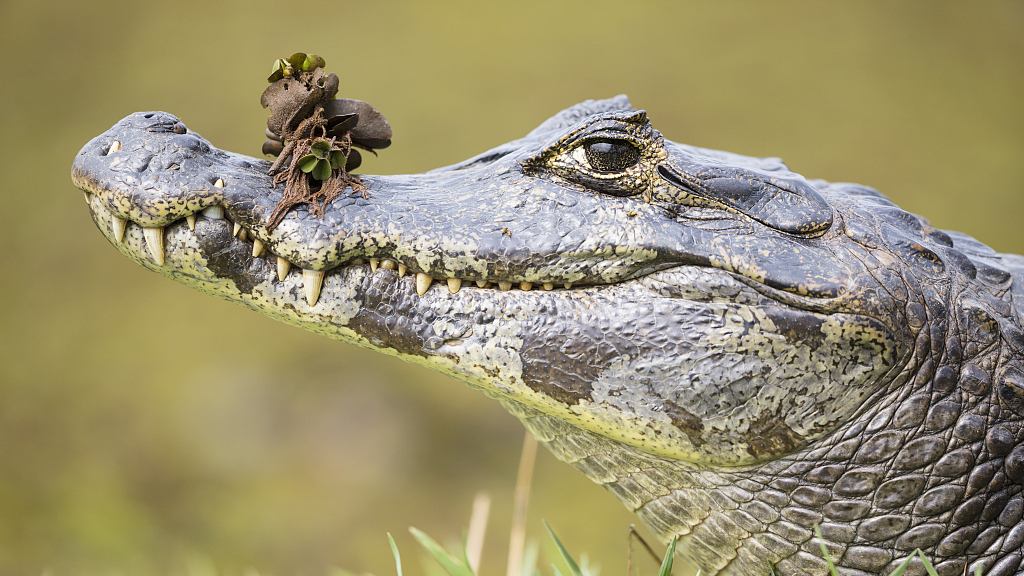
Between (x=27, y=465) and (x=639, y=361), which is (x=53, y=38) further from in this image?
(x=639, y=361)

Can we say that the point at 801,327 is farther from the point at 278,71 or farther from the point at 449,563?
the point at 278,71

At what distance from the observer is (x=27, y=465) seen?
478 centimetres

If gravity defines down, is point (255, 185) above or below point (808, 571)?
above

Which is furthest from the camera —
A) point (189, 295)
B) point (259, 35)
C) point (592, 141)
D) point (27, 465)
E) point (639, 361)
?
point (259, 35)

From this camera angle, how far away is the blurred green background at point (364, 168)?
4594 mm

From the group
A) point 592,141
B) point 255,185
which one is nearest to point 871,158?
point 592,141

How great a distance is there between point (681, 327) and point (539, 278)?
0.30 meters

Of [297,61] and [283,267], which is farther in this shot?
[297,61]

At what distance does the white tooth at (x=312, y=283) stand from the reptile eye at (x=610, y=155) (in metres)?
0.62

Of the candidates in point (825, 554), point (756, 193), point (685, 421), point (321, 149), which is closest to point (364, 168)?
point (321, 149)

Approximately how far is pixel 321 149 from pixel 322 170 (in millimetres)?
44

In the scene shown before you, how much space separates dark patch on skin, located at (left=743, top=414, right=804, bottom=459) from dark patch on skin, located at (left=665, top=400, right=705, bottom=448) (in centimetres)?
9

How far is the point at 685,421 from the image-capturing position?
4.21 ft

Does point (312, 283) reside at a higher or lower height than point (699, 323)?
lower
